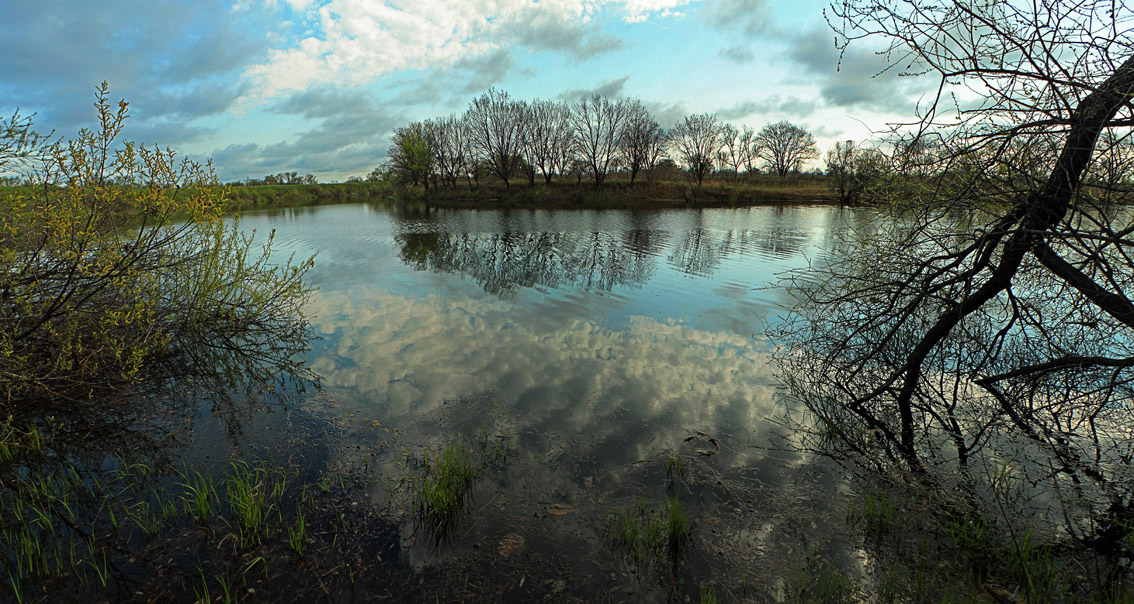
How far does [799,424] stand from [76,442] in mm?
8407

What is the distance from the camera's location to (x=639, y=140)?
59.9 meters

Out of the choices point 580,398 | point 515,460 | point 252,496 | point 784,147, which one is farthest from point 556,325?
point 784,147

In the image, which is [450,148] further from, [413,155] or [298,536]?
[298,536]

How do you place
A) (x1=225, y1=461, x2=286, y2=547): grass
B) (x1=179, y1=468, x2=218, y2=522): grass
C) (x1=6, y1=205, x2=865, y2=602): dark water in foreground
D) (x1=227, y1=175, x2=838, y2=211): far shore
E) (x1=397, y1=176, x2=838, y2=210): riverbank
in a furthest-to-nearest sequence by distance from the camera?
1. (x1=397, y1=176, x2=838, y2=210): riverbank
2. (x1=227, y1=175, x2=838, y2=211): far shore
3. (x1=179, y1=468, x2=218, y2=522): grass
4. (x1=225, y1=461, x2=286, y2=547): grass
5. (x1=6, y1=205, x2=865, y2=602): dark water in foreground

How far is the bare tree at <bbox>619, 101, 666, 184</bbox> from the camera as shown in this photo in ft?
196

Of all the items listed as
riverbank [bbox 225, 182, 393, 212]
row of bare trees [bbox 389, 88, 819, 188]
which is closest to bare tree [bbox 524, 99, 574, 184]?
row of bare trees [bbox 389, 88, 819, 188]

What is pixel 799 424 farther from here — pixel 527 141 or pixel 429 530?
pixel 527 141

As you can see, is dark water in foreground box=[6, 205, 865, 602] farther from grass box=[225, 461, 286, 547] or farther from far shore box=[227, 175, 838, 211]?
far shore box=[227, 175, 838, 211]

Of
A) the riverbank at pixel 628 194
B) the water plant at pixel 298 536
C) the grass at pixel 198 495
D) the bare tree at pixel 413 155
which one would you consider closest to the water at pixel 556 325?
the grass at pixel 198 495

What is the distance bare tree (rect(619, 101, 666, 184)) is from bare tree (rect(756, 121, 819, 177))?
26.9 meters

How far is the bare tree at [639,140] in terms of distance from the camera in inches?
2355

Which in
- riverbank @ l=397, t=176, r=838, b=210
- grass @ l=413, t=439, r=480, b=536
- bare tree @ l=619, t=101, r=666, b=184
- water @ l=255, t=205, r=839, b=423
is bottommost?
grass @ l=413, t=439, r=480, b=536

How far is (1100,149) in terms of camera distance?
3889 mm

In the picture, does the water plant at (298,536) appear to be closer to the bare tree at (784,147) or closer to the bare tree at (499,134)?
the bare tree at (499,134)
